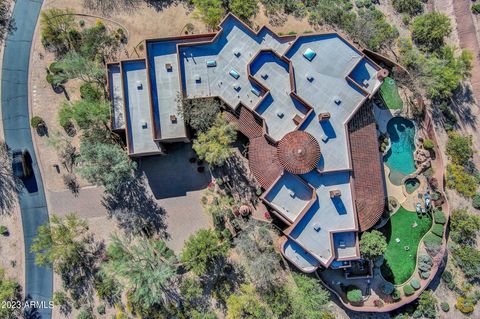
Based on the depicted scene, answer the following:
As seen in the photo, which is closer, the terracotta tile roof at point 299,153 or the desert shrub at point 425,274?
the terracotta tile roof at point 299,153

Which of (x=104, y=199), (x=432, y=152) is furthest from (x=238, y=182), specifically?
(x=432, y=152)

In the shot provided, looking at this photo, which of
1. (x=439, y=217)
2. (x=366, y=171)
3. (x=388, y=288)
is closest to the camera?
(x=366, y=171)

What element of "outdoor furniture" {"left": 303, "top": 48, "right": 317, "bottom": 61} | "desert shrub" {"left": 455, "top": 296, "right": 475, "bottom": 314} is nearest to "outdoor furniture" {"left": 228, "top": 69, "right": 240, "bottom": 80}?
Result: "outdoor furniture" {"left": 303, "top": 48, "right": 317, "bottom": 61}

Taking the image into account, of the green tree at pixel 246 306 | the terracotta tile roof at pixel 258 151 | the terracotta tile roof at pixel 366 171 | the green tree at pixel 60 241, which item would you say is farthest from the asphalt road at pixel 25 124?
the terracotta tile roof at pixel 366 171

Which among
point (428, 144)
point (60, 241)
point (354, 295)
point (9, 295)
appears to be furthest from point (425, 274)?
point (9, 295)

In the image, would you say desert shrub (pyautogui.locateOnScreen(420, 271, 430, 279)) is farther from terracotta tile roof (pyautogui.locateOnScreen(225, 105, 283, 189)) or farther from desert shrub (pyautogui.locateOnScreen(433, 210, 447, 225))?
terracotta tile roof (pyautogui.locateOnScreen(225, 105, 283, 189))

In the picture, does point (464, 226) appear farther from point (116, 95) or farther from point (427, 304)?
point (116, 95)

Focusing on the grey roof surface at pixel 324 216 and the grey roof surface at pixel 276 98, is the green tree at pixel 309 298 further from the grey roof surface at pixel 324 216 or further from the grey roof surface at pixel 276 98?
the grey roof surface at pixel 276 98
